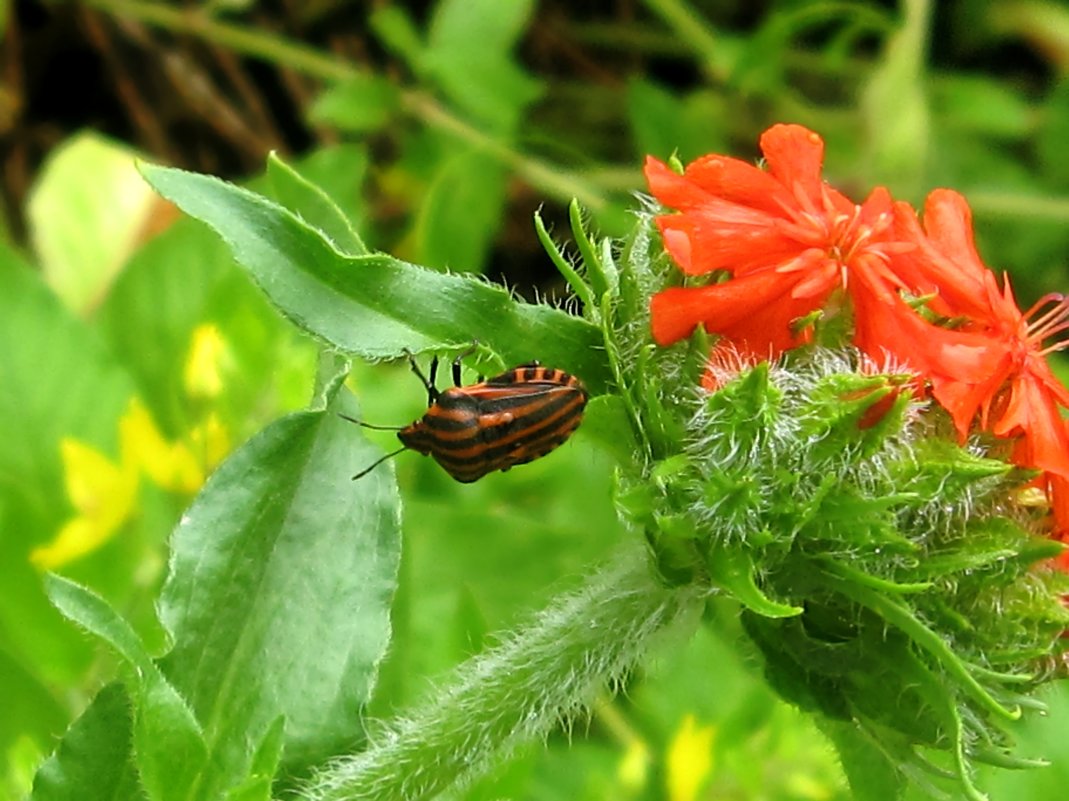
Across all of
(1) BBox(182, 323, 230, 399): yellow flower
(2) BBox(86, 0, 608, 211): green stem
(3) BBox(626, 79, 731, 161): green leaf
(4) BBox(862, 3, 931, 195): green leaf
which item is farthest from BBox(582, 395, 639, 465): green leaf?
(4) BBox(862, 3, 931, 195): green leaf

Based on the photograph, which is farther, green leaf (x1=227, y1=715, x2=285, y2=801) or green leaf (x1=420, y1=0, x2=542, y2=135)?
green leaf (x1=420, y1=0, x2=542, y2=135)

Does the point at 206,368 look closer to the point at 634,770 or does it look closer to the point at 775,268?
the point at 634,770

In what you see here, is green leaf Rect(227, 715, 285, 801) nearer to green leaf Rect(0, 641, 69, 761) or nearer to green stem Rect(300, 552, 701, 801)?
green stem Rect(300, 552, 701, 801)

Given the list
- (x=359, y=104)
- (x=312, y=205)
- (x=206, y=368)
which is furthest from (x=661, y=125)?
(x=312, y=205)

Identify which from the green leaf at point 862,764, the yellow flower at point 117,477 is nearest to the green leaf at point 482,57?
A: the yellow flower at point 117,477

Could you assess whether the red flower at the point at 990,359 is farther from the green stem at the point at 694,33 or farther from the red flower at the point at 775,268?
the green stem at the point at 694,33
